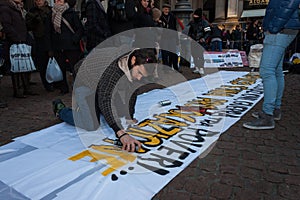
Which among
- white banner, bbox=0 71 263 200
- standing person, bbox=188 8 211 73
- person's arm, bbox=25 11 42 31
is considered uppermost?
person's arm, bbox=25 11 42 31

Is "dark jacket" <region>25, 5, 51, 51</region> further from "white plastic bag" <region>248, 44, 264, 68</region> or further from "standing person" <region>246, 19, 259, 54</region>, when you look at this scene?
"standing person" <region>246, 19, 259, 54</region>

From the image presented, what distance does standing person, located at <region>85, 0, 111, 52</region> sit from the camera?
3.98 m

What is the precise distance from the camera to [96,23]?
4.00 m

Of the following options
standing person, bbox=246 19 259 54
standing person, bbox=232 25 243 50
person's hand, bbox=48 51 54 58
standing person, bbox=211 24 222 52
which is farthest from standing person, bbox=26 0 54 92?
standing person, bbox=232 25 243 50

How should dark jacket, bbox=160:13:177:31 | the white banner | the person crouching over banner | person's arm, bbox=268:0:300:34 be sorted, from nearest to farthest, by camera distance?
the white banner
the person crouching over banner
person's arm, bbox=268:0:300:34
dark jacket, bbox=160:13:177:31

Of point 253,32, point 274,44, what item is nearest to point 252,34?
point 253,32

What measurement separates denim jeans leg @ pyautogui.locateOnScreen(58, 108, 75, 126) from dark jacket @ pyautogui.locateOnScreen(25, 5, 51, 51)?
6.83ft

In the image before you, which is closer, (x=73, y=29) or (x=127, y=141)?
(x=127, y=141)

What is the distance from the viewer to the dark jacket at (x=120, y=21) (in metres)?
4.24

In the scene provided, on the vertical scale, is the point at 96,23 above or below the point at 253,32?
above

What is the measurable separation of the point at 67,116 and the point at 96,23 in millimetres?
1508

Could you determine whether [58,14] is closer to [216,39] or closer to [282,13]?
[282,13]

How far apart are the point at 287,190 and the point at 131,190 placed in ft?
→ 3.54

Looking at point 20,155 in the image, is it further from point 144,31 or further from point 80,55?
point 144,31
